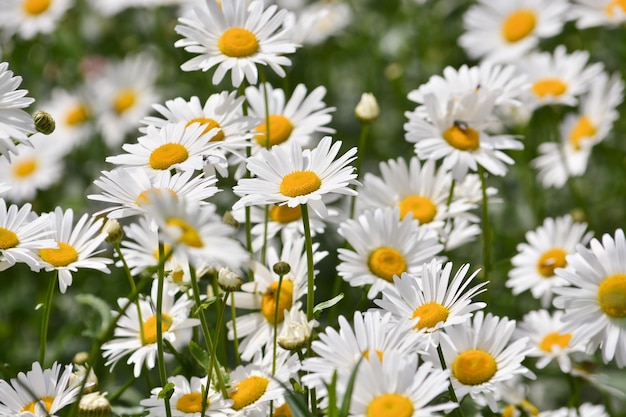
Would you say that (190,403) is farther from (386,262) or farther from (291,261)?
(386,262)

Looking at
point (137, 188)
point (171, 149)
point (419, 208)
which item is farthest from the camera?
point (419, 208)

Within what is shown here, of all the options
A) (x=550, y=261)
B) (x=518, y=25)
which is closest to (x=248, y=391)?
(x=550, y=261)

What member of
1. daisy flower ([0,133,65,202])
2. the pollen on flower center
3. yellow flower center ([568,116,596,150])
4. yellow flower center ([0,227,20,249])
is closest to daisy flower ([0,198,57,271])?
yellow flower center ([0,227,20,249])

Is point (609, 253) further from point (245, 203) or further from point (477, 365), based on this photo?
point (245, 203)

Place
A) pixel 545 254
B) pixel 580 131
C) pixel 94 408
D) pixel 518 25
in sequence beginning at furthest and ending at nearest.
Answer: pixel 518 25 → pixel 580 131 → pixel 545 254 → pixel 94 408

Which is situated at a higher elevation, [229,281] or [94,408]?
[229,281]

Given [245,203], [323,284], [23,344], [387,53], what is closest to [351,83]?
[387,53]

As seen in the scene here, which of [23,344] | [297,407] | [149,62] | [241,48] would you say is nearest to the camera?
[297,407]

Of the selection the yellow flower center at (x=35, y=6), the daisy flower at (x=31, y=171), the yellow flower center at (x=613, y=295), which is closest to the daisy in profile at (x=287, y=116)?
the yellow flower center at (x=613, y=295)
